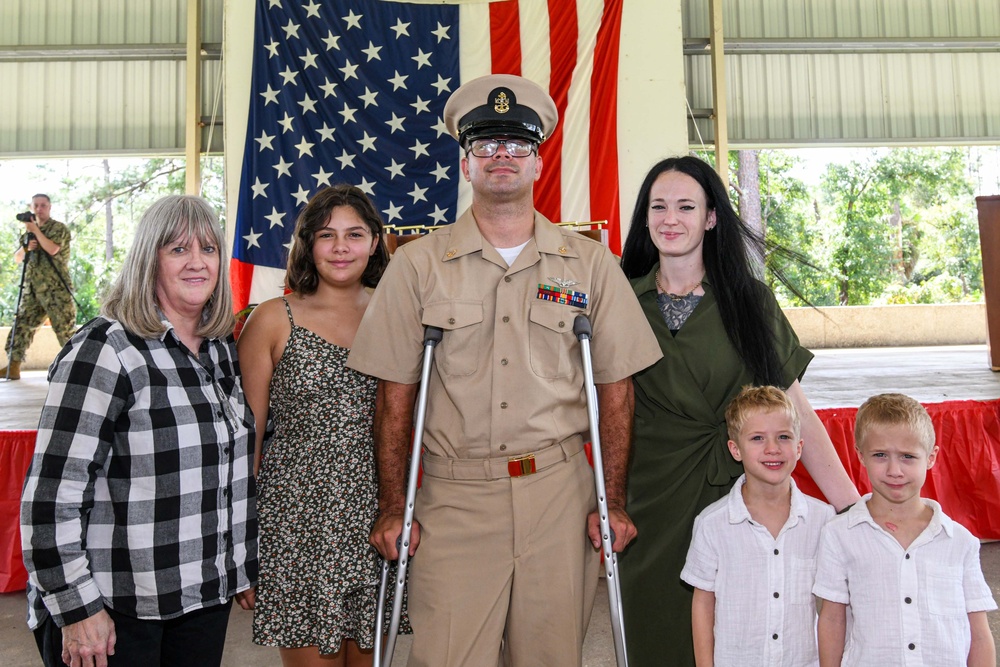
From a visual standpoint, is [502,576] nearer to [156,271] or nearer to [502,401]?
[502,401]

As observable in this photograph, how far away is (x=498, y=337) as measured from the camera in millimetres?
2074

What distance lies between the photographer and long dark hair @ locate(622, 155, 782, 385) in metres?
2.21

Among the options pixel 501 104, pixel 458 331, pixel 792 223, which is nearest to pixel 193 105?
pixel 501 104

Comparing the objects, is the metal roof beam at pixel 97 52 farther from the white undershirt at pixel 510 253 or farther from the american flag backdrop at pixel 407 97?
the white undershirt at pixel 510 253

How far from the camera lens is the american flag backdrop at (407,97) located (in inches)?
303

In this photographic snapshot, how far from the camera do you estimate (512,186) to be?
82.4 inches

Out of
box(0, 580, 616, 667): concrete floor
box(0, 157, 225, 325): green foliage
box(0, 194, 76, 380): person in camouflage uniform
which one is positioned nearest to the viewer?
box(0, 580, 616, 667): concrete floor

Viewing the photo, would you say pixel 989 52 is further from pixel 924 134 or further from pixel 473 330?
pixel 473 330

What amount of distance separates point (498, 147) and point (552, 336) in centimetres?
53

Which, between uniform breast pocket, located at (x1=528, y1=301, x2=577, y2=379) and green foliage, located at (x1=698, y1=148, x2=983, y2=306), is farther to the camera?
green foliage, located at (x1=698, y1=148, x2=983, y2=306)

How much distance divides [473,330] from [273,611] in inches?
36.3

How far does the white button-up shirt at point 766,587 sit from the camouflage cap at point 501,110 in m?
1.14

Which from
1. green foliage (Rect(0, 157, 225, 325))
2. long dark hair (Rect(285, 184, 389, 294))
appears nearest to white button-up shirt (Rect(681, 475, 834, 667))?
long dark hair (Rect(285, 184, 389, 294))

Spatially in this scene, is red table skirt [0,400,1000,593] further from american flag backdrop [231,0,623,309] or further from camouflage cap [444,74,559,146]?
american flag backdrop [231,0,623,309]
